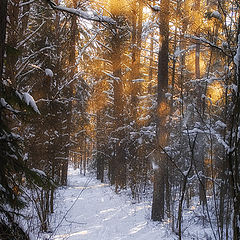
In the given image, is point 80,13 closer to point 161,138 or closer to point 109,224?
point 161,138

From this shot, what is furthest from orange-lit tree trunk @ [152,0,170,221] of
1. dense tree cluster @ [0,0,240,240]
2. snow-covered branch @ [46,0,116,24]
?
snow-covered branch @ [46,0,116,24]

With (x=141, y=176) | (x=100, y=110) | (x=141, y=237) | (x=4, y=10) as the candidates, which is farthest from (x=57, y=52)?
(x=100, y=110)

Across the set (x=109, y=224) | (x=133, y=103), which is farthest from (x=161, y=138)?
(x=133, y=103)

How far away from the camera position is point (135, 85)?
49.2ft

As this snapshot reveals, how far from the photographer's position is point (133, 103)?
14477 millimetres

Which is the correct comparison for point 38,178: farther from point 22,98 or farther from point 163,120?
point 163,120

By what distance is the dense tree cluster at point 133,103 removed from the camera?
3488mm

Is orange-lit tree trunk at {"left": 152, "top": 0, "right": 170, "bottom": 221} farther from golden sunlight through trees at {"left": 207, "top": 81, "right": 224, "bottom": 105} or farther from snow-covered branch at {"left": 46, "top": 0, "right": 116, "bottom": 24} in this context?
snow-covered branch at {"left": 46, "top": 0, "right": 116, "bottom": 24}

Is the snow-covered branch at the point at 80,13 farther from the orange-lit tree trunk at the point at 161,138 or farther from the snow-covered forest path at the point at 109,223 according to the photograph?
the orange-lit tree trunk at the point at 161,138

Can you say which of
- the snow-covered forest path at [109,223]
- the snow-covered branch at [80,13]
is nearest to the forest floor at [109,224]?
the snow-covered forest path at [109,223]

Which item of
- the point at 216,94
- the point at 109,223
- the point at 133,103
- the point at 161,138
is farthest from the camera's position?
the point at 133,103

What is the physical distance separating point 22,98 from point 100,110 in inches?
769

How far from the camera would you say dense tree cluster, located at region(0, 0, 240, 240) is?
137 inches

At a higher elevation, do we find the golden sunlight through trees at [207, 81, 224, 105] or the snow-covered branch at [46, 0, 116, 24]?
the snow-covered branch at [46, 0, 116, 24]
